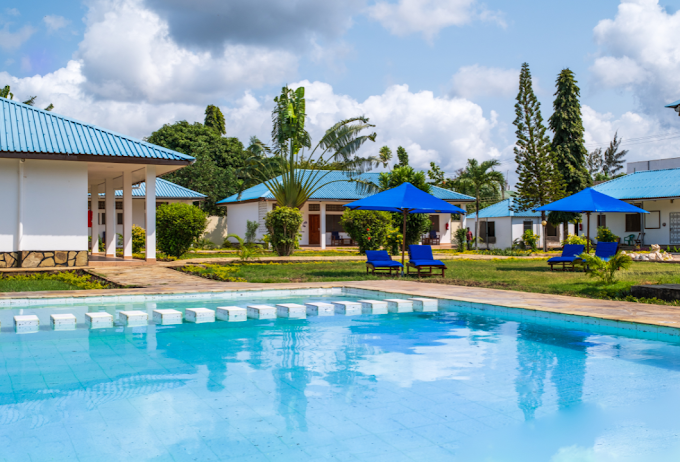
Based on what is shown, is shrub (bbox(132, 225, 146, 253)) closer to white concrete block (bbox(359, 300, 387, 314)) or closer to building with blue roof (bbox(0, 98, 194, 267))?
building with blue roof (bbox(0, 98, 194, 267))

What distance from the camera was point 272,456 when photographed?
3.75 meters

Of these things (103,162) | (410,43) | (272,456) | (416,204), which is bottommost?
(272,456)

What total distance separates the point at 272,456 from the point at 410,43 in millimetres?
16000

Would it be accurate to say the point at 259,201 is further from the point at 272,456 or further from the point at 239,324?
the point at 272,456

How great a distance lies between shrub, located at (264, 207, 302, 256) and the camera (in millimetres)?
23312

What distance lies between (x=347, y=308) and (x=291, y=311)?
38.4 inches

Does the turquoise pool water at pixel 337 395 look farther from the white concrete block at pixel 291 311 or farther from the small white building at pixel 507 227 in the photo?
the small white building at pixel 507 227

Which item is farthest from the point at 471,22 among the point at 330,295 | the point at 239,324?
the point at 239,324

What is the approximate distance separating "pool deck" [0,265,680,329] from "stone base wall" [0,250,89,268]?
146 centimetres

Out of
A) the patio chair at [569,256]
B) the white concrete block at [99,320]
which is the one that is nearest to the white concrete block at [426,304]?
the white concrete block at [99,320]

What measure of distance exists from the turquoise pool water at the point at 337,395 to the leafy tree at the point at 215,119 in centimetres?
4787

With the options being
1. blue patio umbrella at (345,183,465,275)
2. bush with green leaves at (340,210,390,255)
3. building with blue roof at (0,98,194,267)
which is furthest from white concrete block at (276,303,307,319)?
bush with green leaves at (340,210,390,255)

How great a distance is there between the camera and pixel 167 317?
344 inches

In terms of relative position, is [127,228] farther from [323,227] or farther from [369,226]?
[323,227]
